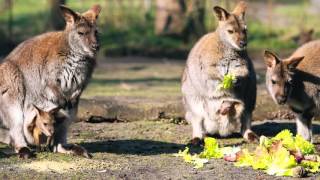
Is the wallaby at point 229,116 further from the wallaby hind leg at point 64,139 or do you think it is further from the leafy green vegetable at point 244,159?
the wallaby hind leg at point 64,139

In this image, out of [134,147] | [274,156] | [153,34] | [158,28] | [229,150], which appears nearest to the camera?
[274,156]

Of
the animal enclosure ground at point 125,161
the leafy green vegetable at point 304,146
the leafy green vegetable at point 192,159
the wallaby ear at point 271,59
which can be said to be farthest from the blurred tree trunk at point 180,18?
the leafy green vegetable at point 304,146

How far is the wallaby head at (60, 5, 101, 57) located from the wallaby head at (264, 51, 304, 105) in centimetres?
196

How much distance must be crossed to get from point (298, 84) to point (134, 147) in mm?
1912

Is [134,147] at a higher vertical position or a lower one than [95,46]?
lower

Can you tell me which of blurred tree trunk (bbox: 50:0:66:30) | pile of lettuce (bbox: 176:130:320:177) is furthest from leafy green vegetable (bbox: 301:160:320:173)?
blurred tree trunk (bbox: 50:0:66:30)

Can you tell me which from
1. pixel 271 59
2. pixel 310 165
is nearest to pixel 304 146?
pixel 310 165

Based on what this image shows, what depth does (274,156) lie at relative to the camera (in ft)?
23.6

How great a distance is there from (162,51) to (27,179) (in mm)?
11719

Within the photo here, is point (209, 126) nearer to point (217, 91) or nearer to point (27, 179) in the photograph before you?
point (217, 91)

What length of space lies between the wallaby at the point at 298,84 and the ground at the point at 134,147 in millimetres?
333

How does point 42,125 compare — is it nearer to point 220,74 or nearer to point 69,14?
point 69,14

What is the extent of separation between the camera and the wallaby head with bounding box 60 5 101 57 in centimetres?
741

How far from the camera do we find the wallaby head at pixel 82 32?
741 cm
